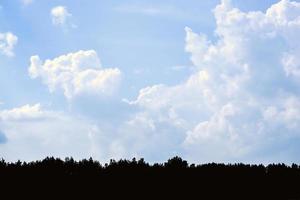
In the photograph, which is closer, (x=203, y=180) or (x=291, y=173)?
(x=203, y=180)

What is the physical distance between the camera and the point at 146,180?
59.6 meters

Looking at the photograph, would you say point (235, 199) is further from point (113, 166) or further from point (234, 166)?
point (113, 166)

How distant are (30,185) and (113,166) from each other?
9.79 metres

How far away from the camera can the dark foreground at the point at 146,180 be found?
2083 inches

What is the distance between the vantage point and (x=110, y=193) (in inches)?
2207

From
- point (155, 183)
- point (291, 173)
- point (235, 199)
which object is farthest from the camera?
point (291, 173)

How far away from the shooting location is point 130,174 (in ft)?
193

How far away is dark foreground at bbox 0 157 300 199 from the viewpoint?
5291 cm

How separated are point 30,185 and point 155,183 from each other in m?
14.1

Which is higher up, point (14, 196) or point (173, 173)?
point (173, 173)

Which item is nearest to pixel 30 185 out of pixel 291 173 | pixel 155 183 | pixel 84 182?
pixel 84 182

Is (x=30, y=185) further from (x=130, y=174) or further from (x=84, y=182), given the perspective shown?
(x=130, y=174)

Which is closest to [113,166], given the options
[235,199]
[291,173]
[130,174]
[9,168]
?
[130,174]

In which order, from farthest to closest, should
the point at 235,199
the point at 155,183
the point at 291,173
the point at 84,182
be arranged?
the point at 291,173 < the point at 235,199 < the point at 155,183 < the point at 84,182
